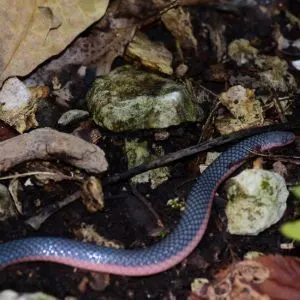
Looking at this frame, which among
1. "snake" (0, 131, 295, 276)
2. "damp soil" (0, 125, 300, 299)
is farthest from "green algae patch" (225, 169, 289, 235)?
"snake" (0, 131, 295, 276)

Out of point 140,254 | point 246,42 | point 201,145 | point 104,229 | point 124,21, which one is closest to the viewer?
point 140,254

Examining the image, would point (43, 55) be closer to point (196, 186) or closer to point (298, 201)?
point (196, 186)

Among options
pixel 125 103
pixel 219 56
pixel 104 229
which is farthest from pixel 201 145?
pixel 219 56

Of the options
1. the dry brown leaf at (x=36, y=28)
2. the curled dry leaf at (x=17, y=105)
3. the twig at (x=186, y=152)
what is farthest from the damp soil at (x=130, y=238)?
the dry brown leaf at (x=36, y=28)

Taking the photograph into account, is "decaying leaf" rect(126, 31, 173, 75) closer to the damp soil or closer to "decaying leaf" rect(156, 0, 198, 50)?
"decaying leaf" rect(156, 0, 198, 50)

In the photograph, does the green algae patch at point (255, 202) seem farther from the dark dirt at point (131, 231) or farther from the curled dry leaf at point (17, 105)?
the curled dry leaf at point (17, 105)

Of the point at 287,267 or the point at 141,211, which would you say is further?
the point at 141,211
